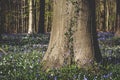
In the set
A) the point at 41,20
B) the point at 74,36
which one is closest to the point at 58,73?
the point at 74,36

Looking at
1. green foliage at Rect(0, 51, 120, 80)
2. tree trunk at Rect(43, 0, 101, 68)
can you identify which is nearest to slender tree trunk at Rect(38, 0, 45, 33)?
green foliage at Rect(0, 51, 120, 80)

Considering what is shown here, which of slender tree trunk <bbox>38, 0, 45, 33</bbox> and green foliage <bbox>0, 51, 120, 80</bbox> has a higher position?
slender tree trunk <bbox>38, 0, 45, 33</bbox>

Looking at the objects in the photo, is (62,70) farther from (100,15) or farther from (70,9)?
(100,15)

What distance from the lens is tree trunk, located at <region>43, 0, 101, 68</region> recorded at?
882 centimetres

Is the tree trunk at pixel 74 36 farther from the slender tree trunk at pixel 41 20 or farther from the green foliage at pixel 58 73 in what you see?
the slender tree trunk at pixel 41 20

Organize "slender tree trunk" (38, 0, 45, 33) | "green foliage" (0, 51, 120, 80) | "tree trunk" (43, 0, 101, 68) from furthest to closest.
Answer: "slender tree trunk" (38, 0, 45, 33), "tree trunk" (43, 0, 101, 68), "green foliage" (0, 51, 120, 80)

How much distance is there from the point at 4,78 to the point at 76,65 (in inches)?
74.2

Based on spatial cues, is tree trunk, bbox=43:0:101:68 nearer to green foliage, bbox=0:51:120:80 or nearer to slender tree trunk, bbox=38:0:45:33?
green foliage, bbox=0:51:120:80

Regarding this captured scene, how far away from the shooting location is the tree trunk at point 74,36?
882cm

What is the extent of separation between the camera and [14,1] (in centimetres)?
4991

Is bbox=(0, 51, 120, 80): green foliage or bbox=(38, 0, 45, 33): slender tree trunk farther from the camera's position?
bbox=(38, 0, 45, 33): slender tree trunk

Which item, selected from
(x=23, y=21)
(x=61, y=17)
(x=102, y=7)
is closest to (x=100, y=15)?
(x=102, y=7)

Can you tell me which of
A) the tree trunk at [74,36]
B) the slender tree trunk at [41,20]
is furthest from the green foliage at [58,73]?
the slender tree trunk at [41,20]

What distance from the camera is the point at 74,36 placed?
8.88m
